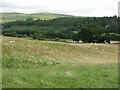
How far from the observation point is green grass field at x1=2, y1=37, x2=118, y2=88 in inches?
532

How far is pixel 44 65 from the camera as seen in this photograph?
20797 millimetres

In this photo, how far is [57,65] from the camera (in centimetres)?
2066

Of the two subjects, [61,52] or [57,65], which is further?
[61,52]

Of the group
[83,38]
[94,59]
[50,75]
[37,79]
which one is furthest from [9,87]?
[83,38]

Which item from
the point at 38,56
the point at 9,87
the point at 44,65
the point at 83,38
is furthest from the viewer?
the point at 83,38

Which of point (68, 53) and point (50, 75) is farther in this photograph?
point (68, 53)

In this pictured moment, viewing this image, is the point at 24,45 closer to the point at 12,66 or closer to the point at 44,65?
the point at 44,65

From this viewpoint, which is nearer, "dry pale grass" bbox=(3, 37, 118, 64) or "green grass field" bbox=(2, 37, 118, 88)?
"green grass field" bbox=(2, 37, 118, 88)

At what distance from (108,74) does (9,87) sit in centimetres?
656

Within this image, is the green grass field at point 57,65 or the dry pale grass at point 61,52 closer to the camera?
the green grass field at point 57,65

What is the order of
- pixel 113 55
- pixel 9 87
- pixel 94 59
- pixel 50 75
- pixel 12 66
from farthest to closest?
pixel 113 55, pixel 94 59, pixel 12 66, pixel 50 75, pixel 9 87

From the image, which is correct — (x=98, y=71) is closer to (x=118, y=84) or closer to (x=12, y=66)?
(x=118, y=84)

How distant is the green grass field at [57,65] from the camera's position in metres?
13.5

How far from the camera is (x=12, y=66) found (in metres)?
18.7
